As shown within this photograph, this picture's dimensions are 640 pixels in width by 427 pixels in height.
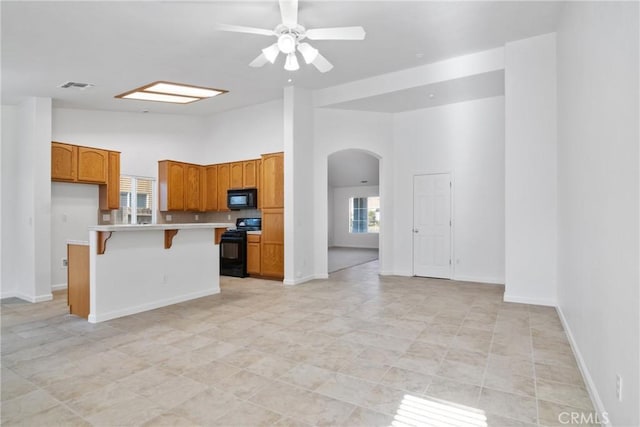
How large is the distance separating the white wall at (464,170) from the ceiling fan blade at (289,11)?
390 centimetres

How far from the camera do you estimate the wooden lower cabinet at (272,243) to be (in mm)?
6434

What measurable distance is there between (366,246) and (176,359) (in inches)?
414

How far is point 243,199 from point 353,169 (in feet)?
18.5

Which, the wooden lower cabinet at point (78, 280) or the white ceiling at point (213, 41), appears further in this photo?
the wooden lower cabinet at point (78, 280)

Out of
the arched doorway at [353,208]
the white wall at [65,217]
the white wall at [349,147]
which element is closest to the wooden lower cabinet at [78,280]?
the white wall at [65,217]

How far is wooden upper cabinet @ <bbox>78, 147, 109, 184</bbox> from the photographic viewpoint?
5980 millimetres

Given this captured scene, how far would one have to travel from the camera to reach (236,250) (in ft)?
22.7

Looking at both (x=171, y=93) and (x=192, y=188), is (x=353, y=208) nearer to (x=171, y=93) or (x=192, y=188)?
(x=192, y=188)

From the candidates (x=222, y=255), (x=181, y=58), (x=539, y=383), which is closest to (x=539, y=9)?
(x=539, y=383)

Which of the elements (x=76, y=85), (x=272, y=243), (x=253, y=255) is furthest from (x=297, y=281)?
(x=76, y=85)

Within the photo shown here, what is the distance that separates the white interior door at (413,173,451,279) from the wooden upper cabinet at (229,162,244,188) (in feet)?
11.7

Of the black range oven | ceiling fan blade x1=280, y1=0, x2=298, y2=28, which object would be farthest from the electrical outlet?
the black range oven

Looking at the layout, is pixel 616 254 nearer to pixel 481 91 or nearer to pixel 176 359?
pixel 176 359

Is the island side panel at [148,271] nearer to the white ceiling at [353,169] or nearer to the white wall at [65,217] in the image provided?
the white wall at [65,217]
